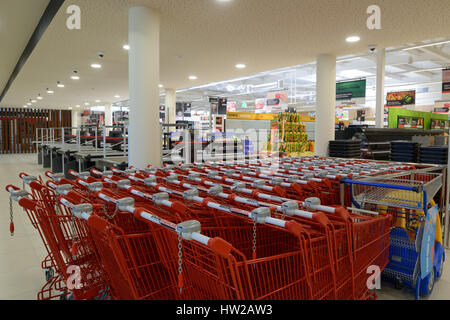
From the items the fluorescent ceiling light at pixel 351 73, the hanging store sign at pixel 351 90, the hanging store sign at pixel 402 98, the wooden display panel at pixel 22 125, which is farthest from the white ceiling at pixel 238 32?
the wooden display panel at pixel 22 125

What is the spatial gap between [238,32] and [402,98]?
1204 cm

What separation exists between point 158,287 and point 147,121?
11.1ft

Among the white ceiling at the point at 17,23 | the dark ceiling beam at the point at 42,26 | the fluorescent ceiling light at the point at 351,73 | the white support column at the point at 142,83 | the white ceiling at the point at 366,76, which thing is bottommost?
the white support column at the point at 142,83

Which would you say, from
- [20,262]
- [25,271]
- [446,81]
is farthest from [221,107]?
[25,271]

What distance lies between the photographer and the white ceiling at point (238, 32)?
15.9 ft

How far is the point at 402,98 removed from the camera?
14.8m

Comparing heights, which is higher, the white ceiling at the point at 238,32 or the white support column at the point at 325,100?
the white ceiling at the point at 238,32

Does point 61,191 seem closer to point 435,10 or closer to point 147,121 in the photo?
point 147,121

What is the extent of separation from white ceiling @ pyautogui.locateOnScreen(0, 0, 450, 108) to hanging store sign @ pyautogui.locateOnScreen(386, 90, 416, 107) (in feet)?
28.8

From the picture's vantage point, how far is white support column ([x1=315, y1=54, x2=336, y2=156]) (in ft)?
25.2

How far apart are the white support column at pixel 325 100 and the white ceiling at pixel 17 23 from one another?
19.9 feet

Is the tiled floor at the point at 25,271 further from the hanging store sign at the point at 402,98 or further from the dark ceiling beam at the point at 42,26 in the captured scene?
the hanging store sign at the point at 402,98

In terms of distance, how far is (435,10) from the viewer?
5.03 meters

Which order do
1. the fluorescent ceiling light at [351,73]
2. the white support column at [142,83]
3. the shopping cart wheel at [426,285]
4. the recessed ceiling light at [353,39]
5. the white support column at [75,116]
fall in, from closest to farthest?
the shopping cart wheel at [426,285]
the white support column at [142,83]
the recessed ceiling light at [353,39]
the fluorescent ceiling light at [351,73]
the white support column at [75,116]
